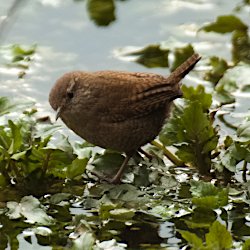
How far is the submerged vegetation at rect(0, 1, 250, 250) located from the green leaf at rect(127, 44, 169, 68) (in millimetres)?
1047

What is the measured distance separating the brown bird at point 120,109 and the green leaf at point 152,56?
50.9 inches

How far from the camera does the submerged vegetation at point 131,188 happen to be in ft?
14.7

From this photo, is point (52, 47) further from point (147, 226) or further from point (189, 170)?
point (147, 226)

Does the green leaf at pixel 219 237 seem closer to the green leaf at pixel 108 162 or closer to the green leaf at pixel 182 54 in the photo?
the green leaf at pixel 108 162

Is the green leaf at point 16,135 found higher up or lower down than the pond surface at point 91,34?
higher up

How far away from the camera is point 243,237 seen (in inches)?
178

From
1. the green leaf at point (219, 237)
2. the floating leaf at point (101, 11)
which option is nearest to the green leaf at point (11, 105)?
the green leaf at point (219, 237)

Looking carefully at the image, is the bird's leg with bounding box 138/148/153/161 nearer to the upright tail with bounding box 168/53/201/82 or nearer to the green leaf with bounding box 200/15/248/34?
the upright tail with bounding box 168/53/201/82

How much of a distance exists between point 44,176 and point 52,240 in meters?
0.59

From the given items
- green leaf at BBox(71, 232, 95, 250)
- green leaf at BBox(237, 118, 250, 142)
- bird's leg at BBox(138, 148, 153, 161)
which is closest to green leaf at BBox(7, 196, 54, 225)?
green leaf at BBox(71, 232, 95, 250)

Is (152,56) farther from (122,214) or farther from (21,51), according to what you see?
(122,214)

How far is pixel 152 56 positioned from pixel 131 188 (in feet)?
6.27

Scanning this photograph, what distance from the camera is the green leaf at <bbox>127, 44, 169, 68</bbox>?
6.59m

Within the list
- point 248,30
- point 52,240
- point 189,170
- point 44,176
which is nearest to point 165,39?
point 248,30
